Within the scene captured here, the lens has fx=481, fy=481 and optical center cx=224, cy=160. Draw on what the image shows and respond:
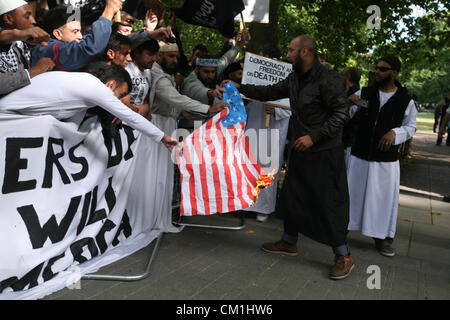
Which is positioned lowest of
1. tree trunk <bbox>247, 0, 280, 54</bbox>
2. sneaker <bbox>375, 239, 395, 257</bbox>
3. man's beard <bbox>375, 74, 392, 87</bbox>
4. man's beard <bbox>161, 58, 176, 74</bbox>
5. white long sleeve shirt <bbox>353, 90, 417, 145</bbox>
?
sneaker <bbox>375, 239, 395, 257</bbox>

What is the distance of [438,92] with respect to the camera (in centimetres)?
8088

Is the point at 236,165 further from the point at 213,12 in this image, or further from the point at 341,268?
the point at 213,12

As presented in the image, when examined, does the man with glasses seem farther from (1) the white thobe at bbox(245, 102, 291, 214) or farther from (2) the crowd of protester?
(1) the white thobe at bbox(245, 102, 291, 214)

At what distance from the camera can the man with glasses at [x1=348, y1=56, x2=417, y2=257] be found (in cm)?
534

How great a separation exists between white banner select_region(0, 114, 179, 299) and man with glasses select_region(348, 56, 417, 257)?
2.53 m

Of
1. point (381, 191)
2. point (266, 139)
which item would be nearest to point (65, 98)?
point (266, 139)

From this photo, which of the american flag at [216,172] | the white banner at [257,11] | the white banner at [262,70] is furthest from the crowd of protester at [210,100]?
the white banner at [257,11]

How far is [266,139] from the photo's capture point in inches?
257

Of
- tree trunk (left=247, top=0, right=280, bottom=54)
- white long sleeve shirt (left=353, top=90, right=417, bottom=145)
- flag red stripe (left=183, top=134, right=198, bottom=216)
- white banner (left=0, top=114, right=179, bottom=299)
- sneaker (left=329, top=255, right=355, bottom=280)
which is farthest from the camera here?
tree trunk (left=247, top=0, right=280, bottom=54)

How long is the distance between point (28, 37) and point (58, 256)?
5.77 feet

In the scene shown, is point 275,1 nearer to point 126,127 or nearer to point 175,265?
point 126,127

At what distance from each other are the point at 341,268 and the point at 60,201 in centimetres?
258

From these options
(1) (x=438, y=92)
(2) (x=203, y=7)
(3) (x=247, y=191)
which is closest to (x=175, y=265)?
(3) (x=247, y=191)

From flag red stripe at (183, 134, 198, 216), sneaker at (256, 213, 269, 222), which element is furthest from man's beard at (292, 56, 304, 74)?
sneaker at (256, 213, 269, 222)
